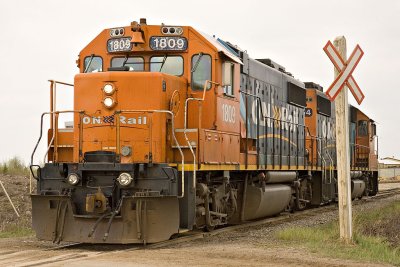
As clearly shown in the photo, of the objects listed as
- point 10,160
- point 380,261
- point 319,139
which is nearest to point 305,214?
point 319,139

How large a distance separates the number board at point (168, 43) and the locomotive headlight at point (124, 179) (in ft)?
8.43

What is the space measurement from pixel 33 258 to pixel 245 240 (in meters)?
3.71

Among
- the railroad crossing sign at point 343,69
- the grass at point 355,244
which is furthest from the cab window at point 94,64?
the grass at point 355,244

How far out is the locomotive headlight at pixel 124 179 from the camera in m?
10.1

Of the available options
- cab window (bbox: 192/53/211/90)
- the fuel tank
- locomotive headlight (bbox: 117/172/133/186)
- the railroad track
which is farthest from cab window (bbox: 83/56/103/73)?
the fuel tank

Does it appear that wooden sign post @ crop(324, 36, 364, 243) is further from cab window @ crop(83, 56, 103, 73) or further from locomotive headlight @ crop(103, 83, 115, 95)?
cab window @ crop(83, 56, 103, 73)

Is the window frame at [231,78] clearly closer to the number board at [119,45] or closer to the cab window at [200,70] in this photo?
the cab window at [200,70]

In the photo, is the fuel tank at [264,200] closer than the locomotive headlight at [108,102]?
No

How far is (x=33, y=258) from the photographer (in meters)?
8.87

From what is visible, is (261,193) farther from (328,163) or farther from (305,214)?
(328,163)

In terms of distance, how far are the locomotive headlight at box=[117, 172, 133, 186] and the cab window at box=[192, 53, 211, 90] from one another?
7.69ft

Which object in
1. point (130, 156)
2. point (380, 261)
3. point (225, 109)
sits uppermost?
point (225, 109)

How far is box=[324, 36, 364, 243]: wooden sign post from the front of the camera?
1074 centimetres

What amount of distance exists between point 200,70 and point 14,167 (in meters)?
16.7
